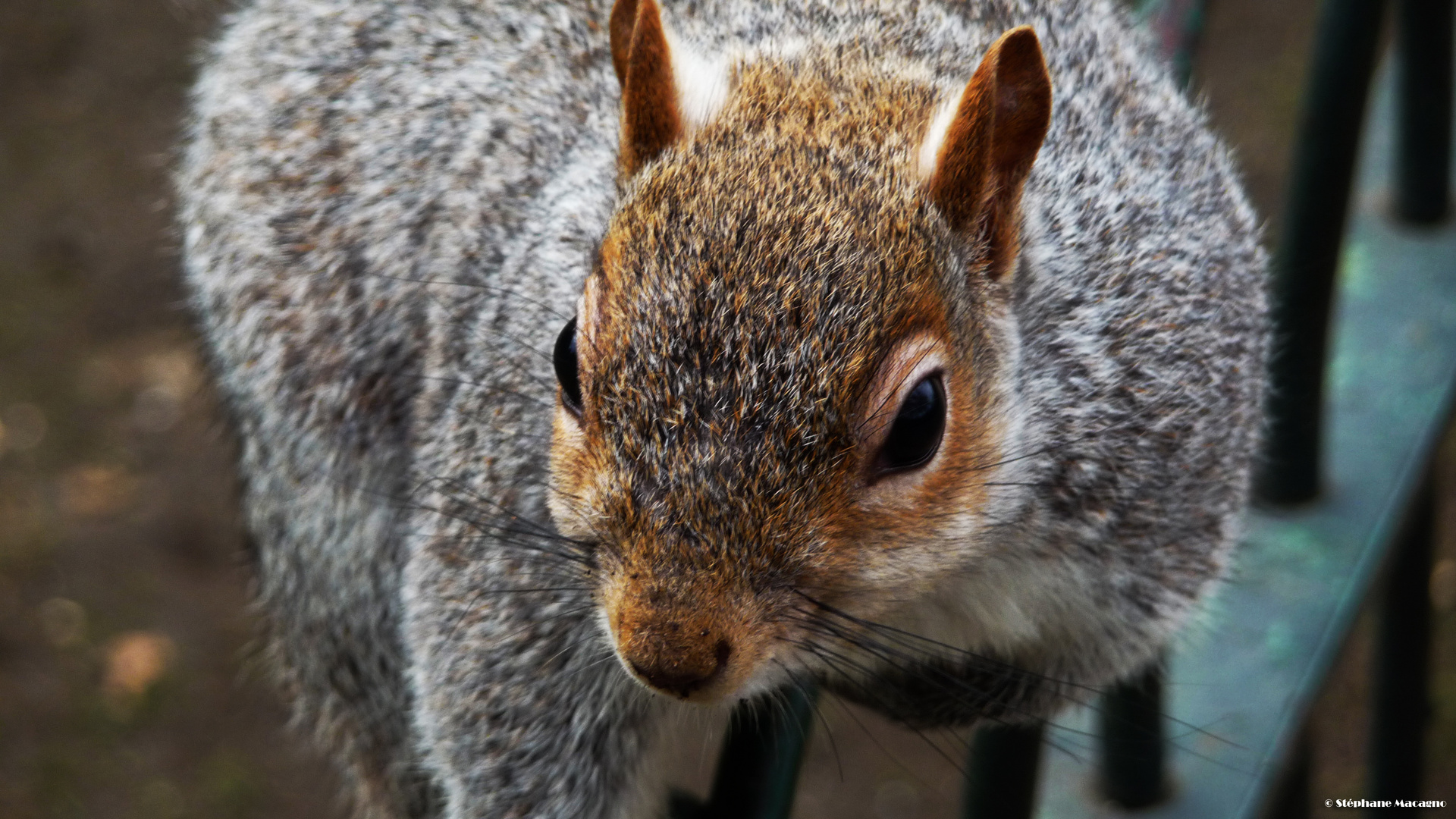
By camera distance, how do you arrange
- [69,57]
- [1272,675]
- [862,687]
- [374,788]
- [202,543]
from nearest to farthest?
[862,687] < [1272,675] < [374,788] < [202,543] < [69,57]

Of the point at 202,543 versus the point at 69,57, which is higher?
the point at 69,57

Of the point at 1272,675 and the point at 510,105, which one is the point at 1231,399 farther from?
the point at 510,105

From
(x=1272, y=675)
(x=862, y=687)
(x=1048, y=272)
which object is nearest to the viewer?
(x=1048, y=272)

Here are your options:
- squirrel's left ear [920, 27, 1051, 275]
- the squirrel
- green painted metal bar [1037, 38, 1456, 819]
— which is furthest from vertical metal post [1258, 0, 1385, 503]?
squirrel's left ear [920, 27, 1051, 275]

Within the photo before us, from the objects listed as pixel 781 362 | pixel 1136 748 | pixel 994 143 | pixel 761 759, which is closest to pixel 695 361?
pixel 781 362

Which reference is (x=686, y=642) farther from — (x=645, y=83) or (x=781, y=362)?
(x=645, y=83)

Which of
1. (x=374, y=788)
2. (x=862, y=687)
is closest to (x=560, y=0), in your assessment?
(x=862, y=687)

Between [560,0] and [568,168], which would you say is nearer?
[568,168]
